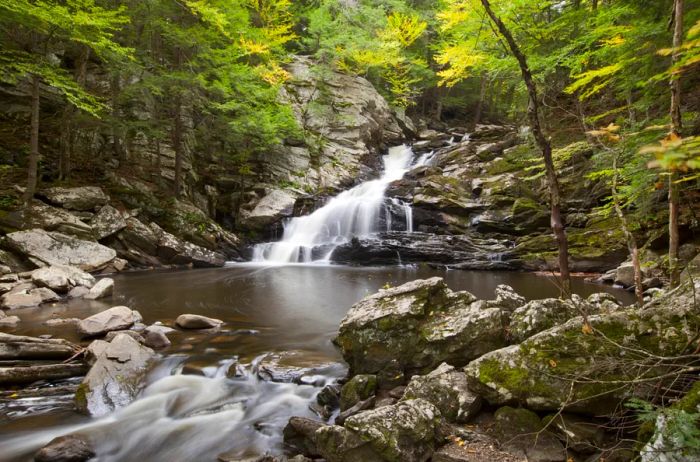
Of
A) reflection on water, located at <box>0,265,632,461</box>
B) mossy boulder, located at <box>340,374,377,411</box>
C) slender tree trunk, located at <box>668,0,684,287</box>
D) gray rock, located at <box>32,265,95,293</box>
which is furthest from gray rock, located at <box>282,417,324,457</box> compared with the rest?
gray rock, located at <box>32,265,95,293</box>

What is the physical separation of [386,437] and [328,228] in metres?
16.0

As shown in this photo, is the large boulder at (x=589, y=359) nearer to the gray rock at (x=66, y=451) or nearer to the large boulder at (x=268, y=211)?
the gray rock at (x=66, y=451)

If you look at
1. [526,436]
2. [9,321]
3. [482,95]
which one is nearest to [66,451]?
[526,436]

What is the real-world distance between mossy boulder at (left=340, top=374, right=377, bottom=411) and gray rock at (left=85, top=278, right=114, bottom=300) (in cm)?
798

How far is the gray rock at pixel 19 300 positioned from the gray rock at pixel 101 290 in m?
1.02

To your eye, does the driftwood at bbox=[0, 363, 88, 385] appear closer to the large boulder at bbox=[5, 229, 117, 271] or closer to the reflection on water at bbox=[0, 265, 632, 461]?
the reflection on water at bbox=[0, 265, 632, 461]

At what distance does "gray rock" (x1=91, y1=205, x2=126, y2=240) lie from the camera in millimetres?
13226

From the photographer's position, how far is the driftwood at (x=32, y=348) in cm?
530

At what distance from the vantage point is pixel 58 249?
451 inches

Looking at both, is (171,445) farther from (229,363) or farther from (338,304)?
(338,304)

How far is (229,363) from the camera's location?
5871mm

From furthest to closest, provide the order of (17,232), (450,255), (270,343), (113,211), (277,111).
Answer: (277,111) < (450,255) < (113,211) < (17,232) < (270,343)

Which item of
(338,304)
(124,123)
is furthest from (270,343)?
(124,123)

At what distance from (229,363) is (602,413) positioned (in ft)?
15.6
